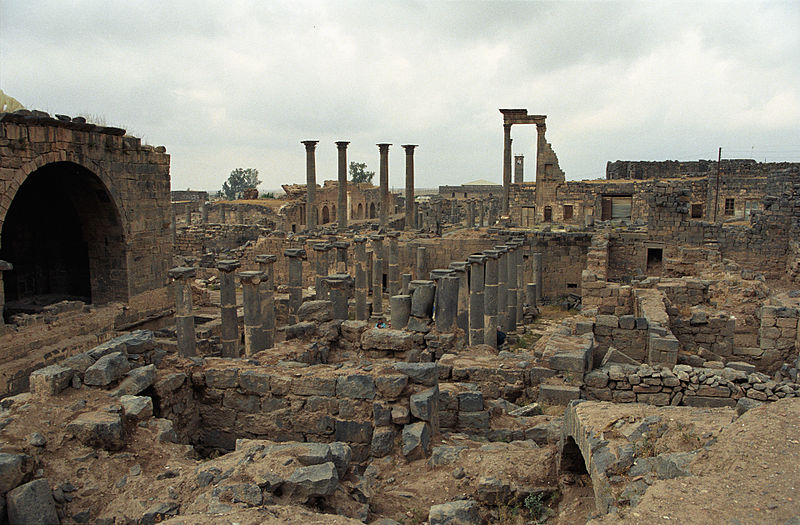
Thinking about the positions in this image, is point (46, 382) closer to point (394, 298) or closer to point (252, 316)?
point (394, 298)

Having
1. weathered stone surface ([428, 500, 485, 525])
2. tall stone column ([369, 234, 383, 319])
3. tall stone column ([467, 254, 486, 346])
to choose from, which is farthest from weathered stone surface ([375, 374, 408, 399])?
tall stone column ([369, 234, 383, 319])

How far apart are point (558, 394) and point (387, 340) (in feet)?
10.0

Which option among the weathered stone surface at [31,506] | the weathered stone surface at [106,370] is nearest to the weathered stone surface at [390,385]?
the weathered stone surface at [106,370]

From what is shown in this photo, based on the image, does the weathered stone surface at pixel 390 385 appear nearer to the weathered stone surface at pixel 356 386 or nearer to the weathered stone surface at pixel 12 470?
the weathered stone surface at pixel 356 386

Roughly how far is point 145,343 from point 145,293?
1030 cm

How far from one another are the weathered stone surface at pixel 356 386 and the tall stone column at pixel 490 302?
27.7 ft

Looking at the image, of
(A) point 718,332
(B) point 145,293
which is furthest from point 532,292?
(B) point 145,293

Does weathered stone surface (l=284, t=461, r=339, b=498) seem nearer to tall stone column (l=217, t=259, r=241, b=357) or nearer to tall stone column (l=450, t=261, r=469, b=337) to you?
tall stone column (l=217, t=259, r=241, b=357)

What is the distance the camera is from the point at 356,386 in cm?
724

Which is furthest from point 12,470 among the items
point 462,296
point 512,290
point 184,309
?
point 512,290

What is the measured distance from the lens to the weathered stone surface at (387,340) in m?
9.88

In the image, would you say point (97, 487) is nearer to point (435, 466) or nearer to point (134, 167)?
point (435, 466)

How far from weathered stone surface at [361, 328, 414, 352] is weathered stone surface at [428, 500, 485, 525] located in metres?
4.56

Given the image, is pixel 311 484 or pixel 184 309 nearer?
pixel 311 484
